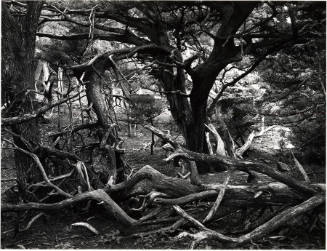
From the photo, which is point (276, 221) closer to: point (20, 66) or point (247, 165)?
point (247, 165)

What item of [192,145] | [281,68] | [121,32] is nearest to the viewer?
[281,68]

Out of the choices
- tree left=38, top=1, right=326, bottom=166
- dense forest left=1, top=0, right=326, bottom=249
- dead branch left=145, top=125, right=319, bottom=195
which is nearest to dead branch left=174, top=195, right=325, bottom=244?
dense forest left=1, top=0, right=326, bottom=249

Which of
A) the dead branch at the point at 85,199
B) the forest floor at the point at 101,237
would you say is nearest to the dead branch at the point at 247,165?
the forest floor at the point at 101,237

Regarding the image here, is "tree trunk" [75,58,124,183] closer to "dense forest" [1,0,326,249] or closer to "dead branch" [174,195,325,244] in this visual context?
"dense forest" [1,0,326,249]

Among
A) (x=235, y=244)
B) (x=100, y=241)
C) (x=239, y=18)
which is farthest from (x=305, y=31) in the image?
(x=100, y=241)

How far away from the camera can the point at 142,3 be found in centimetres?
689

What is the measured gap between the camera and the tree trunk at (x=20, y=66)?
18.6ft

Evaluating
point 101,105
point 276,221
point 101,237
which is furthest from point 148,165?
point 276,221

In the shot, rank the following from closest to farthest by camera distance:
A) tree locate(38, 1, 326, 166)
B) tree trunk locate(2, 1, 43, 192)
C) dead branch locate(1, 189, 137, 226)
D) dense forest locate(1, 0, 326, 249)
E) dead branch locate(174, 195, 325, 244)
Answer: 1. dead branch locate(174, 195, 325, 244)
2. dense forest locate(1, 0, 326, 249)
3. dead branch locate(1, 189, 137, 226)
4. tree trunk locate(2, 1, 43, 192)
5. tree locate(38, 1, 326, 166)

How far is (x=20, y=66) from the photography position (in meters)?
5.80

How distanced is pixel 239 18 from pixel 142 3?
5.36 ft

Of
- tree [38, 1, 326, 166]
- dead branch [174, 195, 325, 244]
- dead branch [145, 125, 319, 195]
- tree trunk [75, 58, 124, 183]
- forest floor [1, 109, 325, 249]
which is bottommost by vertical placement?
forest floor [1, 109, 325, 249]

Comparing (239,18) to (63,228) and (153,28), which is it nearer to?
(153,28)

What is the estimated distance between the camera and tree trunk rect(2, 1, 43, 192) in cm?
566
